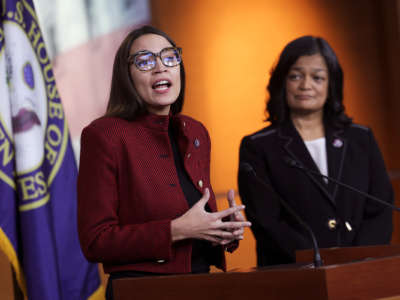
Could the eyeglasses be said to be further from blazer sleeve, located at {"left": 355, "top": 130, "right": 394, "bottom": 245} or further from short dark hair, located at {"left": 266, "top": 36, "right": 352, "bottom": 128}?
blazer sleeve, located at {"left": 355, "top": 130, "right": 394, "bottom": 245}

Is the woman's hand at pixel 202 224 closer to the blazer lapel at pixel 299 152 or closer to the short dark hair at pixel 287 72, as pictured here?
the blazer lapel at pixel 299 152

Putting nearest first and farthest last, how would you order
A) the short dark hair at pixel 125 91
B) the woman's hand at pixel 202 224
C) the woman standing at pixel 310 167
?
the woman's hand at pixel 202 224 < the short dark hair at pixel 125 91 < the woman standing at pixel 310 167

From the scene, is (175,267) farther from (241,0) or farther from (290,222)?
(241,0)

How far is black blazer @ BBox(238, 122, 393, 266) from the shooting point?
2.57 metres

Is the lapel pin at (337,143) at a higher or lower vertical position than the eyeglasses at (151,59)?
lower

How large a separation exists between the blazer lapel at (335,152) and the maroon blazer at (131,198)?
1.02 m

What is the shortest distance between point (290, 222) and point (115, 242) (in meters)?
1.17

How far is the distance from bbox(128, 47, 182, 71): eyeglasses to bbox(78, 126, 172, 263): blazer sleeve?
263 mm

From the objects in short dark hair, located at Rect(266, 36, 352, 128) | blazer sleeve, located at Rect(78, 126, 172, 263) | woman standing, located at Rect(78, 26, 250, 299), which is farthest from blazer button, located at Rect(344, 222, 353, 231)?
blazer sleeve, located at Rect(78, 126, 172, 263)

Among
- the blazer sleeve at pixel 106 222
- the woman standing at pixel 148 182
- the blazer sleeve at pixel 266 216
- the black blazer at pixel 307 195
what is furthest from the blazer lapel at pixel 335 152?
the blazer sleeve at pixel 106 222

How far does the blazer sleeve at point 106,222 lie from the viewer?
1.60m

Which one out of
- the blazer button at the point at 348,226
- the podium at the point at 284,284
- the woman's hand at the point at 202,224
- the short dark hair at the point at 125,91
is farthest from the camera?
the blazer button at the point at 348,226

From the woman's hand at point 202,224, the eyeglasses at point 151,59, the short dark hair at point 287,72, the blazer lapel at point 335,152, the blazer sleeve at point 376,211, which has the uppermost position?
the eyeglasses at point 151,59

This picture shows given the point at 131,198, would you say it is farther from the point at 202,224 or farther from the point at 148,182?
the point at 202,224
